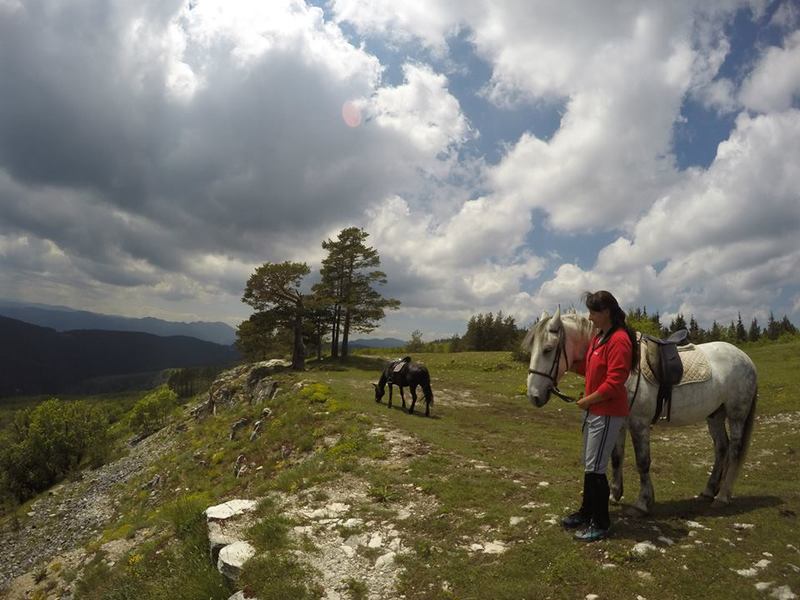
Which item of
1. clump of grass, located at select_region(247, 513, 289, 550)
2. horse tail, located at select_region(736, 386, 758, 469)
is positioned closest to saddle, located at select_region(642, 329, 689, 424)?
horse tail, located at select_region(736, 386, 758, 469)

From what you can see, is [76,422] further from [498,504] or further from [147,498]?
[498,504]

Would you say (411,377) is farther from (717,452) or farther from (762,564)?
(762,564)

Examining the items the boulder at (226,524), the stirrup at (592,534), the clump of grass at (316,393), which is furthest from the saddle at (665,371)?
the clump of grass at (316,393)

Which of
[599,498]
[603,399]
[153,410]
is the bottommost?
[153,410]

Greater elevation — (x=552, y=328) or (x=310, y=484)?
(x=552, y=328)

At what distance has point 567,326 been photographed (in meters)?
7.36

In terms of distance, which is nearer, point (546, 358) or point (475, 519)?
point (546, 358)

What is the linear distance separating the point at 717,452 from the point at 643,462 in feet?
8.07

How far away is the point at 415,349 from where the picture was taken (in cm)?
7975

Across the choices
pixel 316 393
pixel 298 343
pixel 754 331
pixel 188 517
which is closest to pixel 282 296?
pixel 298 343

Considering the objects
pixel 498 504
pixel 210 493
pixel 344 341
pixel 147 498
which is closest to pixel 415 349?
pixel 344 341

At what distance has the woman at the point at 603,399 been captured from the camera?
242 inches

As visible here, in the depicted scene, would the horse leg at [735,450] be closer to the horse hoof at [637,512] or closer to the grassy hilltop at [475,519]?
the grassy hilltop at [475,519]

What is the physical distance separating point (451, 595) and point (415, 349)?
244 feet
